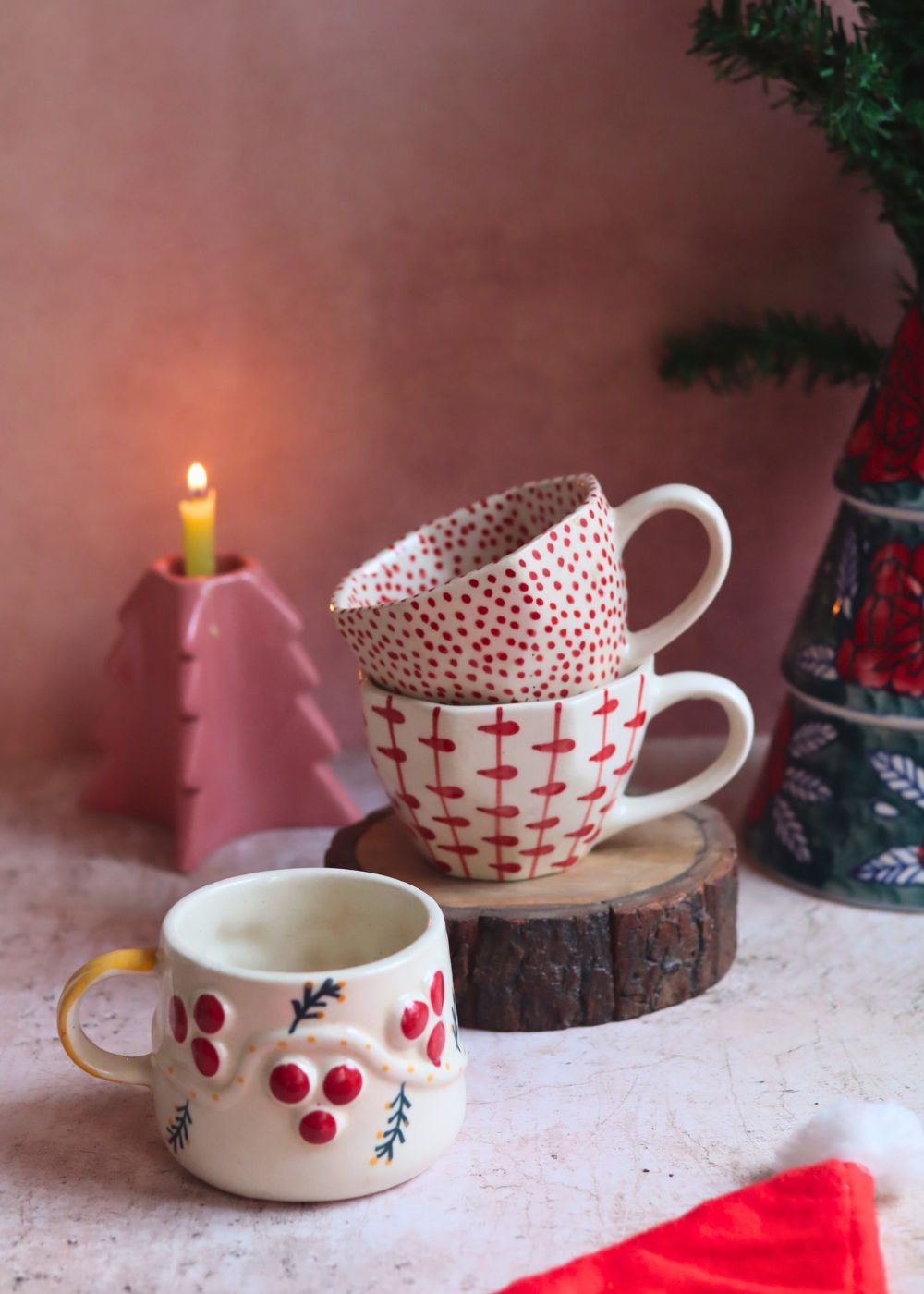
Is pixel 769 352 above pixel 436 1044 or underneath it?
above

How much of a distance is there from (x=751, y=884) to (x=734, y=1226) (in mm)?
353

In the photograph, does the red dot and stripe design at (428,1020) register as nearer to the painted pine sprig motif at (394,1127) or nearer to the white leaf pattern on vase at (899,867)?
the painted pine sprig motif at (394,1127)

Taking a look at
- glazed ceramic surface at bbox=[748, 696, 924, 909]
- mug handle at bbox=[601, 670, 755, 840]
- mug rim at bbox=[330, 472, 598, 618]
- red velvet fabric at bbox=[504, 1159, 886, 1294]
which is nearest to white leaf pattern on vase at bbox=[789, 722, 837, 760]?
glazed ceramic surface at bbox=[748, 696, 924, 909]

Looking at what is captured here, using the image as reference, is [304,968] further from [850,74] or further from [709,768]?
[850,74]

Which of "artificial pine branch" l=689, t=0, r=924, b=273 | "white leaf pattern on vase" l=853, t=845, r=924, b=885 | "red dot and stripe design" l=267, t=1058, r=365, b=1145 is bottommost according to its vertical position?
"white leaf pattern on vase" l=853, t=845, r=924, b=885

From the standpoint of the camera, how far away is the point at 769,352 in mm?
964

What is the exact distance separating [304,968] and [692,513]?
0.30 meters

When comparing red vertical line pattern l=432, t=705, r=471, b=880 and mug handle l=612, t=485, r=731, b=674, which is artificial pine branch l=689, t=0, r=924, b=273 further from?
red vertical line pattern l=432, t=705, r=471, b=880

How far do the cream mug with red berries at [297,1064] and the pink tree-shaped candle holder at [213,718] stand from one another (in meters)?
0.32

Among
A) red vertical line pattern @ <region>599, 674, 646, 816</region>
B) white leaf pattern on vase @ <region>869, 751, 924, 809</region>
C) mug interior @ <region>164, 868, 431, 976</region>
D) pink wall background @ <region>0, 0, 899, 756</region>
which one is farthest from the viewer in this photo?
pink wall background @ <region>0, 0, 899, 756</region>

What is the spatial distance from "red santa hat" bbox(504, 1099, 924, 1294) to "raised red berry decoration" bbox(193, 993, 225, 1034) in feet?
0.47

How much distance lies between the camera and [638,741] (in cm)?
75

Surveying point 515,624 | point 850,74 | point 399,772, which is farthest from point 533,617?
point 850,74

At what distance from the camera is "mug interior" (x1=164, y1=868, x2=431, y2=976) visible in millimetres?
617
